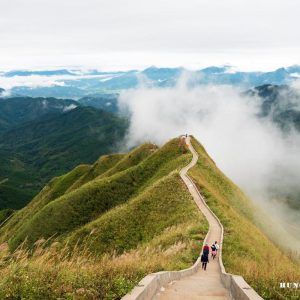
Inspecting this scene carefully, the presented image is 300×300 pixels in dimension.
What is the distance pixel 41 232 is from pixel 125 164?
149ft

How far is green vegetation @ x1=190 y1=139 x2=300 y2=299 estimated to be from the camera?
16.7 metres

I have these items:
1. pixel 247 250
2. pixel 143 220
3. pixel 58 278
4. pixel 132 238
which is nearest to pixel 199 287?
pixel 58 278

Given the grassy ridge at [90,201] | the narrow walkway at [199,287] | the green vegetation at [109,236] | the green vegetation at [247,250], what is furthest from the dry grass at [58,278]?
the grassy ridge at [90,201]

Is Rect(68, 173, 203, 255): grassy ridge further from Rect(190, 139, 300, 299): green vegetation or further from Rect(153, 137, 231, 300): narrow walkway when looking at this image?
Rect(153, 137, 231, 300): narrow walkway

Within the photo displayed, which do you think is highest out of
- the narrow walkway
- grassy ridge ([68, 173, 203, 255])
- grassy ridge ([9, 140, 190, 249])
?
the narrow walkway

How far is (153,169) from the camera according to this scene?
9756cm

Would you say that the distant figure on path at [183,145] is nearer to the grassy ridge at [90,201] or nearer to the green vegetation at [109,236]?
the green vegetation at [109,236]

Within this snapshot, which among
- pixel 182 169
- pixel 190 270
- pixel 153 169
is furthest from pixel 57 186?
pixel 190 270

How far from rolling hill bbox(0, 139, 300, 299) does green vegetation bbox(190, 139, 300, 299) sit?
55 millimetres

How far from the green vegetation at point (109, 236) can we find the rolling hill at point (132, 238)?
1.6 inches

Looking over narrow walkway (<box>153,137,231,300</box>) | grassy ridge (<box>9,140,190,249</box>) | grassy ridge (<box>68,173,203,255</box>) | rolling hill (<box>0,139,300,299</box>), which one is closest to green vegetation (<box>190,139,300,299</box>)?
rolling hill (<box>0,139,300,299</box>)

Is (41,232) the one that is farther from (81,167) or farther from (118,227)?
(81,167)

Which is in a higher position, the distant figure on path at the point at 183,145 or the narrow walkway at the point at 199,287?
the narrow walkway at the point at 199,287

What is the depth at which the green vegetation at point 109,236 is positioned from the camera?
13.6 metres
